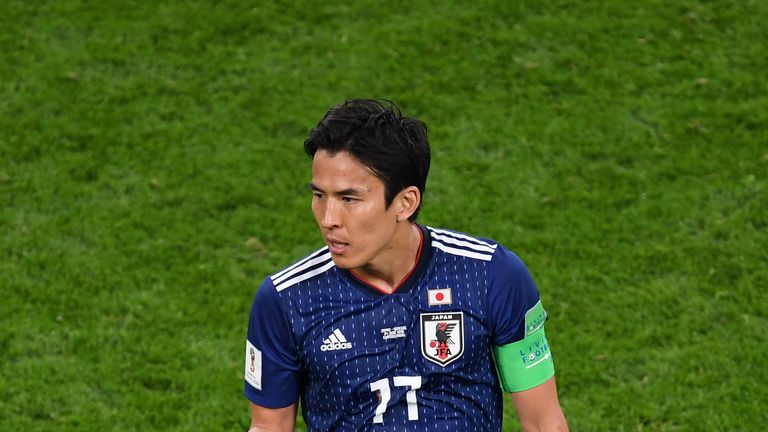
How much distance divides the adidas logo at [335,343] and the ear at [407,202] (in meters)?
0.48

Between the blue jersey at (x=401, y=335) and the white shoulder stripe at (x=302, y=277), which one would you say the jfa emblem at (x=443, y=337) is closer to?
the blue jersey at (x=401, y=335)

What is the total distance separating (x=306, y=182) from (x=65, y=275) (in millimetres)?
1945

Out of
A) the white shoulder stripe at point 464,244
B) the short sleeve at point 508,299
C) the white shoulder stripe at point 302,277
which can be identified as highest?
the white shoulder stripe at point 464,244

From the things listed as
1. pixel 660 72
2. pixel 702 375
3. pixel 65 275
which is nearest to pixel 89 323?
pixel 65 275

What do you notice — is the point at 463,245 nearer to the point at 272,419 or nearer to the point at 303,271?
the point at 303,271

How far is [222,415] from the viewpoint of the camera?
24.6 ft

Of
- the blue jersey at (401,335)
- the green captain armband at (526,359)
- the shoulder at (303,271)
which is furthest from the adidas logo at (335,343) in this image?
the green captain armband at (526,359)

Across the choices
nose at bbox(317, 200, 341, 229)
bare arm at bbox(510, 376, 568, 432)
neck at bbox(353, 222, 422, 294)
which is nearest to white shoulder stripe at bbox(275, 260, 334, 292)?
neck at bbox(353, 222, 422, 294)

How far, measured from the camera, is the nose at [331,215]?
4473 mm

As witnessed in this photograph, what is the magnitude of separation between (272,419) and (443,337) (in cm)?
73

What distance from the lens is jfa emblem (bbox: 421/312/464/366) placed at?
4.66 m

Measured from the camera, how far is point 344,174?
4465 millimetres

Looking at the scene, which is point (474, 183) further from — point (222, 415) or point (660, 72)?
point (222, 415)

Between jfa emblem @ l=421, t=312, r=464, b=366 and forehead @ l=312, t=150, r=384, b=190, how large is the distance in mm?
566
